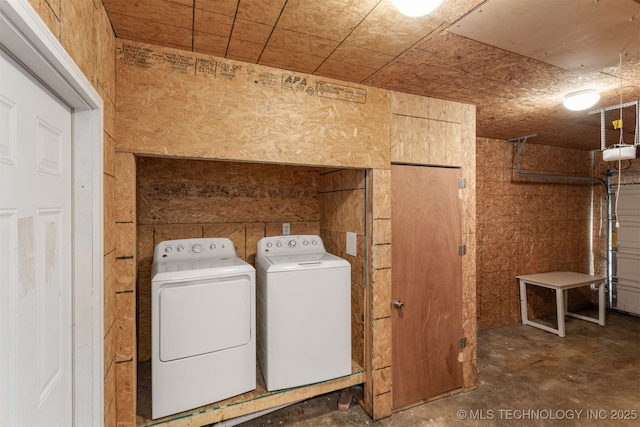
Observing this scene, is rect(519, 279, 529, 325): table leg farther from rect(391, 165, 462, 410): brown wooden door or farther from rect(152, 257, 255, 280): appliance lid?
rect(152, 257, 255, 280): appliance lid

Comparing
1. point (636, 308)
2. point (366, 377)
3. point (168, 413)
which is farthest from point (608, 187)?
point (168, 413)

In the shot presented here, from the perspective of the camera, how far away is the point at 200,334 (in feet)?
6.06

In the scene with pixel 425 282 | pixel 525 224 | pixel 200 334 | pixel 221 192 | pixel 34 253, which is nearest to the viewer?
pixel 34 253

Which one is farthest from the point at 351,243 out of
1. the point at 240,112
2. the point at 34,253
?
the point at 34,253

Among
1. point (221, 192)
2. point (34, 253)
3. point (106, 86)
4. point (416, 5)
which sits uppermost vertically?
point (416, 5)

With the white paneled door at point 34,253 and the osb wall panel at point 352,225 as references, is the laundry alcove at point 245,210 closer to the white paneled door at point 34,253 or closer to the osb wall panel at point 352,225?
the osb wall panel at point 352,225

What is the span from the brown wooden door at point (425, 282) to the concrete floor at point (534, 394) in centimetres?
20

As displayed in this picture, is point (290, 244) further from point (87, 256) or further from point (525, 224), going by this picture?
point (525, 224)

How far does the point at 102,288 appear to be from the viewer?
1.30 metres

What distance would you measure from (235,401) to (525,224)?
4470mm

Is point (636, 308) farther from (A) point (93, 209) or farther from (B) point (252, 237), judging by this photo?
(A) point (93, 209)

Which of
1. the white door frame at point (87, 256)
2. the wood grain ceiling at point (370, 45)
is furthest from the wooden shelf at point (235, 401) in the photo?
the wood grain ceiling at point (370, 45)

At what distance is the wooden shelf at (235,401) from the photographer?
1.81 metres

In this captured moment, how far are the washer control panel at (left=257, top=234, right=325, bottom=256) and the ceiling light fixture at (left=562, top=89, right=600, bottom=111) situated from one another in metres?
2.42
